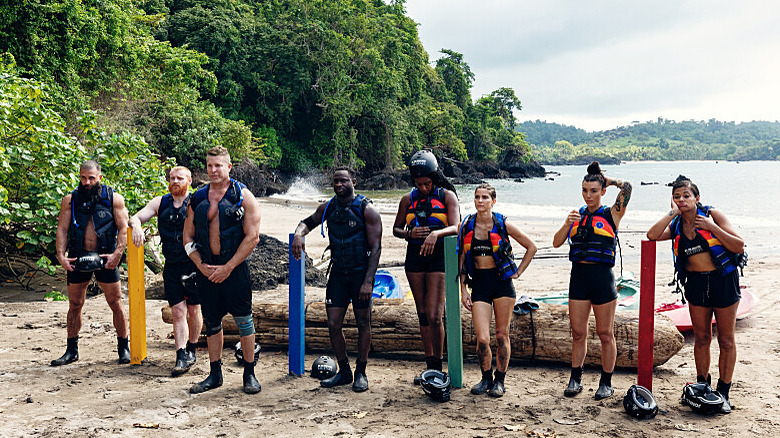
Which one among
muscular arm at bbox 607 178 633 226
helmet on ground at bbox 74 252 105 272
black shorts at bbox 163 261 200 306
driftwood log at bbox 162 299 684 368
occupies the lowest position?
driftwood log at bbox 162 299 684 368

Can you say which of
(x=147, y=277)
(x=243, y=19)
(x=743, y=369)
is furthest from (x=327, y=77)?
(x=743, y=369)

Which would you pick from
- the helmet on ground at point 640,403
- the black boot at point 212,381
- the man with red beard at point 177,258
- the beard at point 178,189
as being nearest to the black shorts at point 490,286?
the helmet on ground at point 640,403

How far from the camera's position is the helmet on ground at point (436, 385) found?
499 centimetres

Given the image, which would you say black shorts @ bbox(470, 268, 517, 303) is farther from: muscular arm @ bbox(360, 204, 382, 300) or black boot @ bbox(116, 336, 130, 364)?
black boot @ bbox(116, 336, 130, 364)

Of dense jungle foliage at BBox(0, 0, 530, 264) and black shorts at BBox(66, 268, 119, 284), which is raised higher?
dense jungle foliage at BBox(0, 0, 530, 264)

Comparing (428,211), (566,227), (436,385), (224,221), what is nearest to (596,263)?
(566,227)

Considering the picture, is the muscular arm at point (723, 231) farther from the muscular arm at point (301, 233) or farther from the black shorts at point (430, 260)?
the muscular arm at point (301, 233)

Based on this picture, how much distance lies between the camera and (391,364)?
624cm

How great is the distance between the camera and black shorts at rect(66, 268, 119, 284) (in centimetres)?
597

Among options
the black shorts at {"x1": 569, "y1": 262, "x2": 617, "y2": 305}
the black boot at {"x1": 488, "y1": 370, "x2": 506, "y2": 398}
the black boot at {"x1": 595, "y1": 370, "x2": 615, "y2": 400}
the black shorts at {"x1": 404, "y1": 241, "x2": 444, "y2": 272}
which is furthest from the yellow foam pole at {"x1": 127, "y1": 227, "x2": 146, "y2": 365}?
the black boot at {"x1": 595, "y1": 370, "x2": 615, "y2": 400}

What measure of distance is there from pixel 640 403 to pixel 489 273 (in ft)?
5.14

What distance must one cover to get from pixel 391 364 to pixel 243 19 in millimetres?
41505

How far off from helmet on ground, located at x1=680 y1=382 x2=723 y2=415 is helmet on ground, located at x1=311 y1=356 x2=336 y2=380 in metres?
3.10

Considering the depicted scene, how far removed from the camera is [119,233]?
6.01 m
